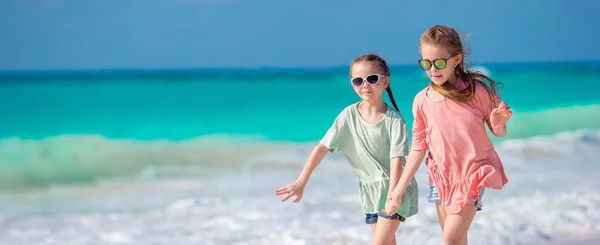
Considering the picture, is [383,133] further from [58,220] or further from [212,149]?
[212,149]

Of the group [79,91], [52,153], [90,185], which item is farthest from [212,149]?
[79,91]

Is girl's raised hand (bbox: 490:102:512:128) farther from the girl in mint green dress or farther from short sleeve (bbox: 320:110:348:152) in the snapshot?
short sleeve (bbox: 320:110:348:152)

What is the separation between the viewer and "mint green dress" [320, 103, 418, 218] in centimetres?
330

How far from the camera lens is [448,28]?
10.1ft

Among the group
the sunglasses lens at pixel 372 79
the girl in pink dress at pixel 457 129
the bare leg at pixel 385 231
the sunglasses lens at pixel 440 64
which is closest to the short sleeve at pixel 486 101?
the girl in pink dress at pixel 457 129

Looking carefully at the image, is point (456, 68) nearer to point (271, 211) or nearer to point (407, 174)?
point (407, 174)

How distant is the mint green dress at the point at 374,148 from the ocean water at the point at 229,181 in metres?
1.45

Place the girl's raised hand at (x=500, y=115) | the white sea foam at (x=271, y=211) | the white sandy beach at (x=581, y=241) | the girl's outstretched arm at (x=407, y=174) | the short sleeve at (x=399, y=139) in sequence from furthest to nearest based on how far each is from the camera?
1. the white sea foam at (x=271, y=211)
2. the white sandy beach at (x=581, y=241)
3. the short sleeve at (x=399, y=139)
4. the girl's outstretched arm at (x=407, y=174)
5. the girl's raised hand at (x=500, y=115)

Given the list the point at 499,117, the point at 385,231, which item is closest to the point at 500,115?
the point at 499,117

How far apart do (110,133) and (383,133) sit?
34.2 feet

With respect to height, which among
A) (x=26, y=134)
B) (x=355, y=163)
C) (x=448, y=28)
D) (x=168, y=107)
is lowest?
(x=355, y=163)

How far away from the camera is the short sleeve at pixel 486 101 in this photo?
302 centimetres

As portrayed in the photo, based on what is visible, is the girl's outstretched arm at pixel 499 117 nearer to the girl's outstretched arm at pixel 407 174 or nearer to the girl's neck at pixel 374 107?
the girl's outstretched arm at pixel 407 174

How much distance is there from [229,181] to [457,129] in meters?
4.91
